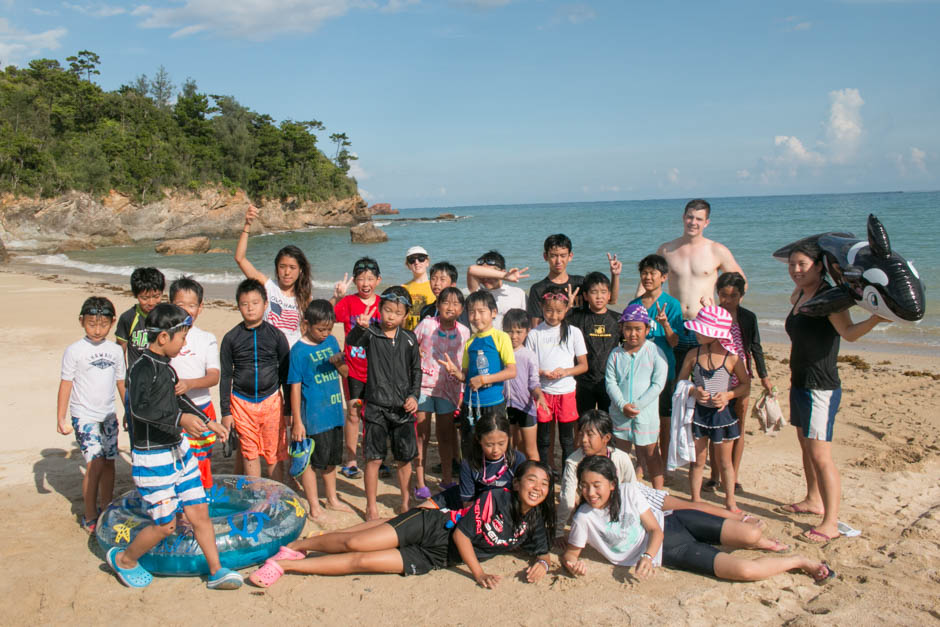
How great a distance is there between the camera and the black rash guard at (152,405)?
3.40 metres

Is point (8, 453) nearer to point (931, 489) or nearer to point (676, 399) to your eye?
point (676, 399)

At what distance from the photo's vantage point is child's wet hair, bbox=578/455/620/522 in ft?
12.3

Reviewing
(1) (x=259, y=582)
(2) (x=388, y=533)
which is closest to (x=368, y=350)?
(2) (x=388, y=533)

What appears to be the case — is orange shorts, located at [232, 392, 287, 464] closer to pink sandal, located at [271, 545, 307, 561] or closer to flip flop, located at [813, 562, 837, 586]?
pink sandal, located at [271, 545, 307, 561]

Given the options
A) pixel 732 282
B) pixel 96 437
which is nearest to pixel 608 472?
pixel 732 282

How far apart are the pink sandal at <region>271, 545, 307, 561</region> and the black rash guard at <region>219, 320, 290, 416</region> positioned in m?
1.19

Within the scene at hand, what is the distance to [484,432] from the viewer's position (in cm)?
398

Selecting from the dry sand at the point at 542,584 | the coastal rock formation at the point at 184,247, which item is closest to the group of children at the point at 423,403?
the dry sand at the point at 542,584

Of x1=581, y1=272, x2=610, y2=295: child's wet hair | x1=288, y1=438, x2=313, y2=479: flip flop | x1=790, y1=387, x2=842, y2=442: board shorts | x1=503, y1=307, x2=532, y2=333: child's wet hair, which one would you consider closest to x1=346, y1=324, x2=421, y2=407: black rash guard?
x1=288, y1=438, x2=313, y2=479: flip flop

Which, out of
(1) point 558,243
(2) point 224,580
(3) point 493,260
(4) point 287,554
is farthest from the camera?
(3) point 493,260

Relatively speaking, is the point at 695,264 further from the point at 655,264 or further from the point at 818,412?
the point at 818,412

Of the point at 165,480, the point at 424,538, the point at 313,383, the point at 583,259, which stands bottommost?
the point at 424,538

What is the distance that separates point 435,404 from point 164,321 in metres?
2.25

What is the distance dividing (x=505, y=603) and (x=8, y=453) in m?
5.25
